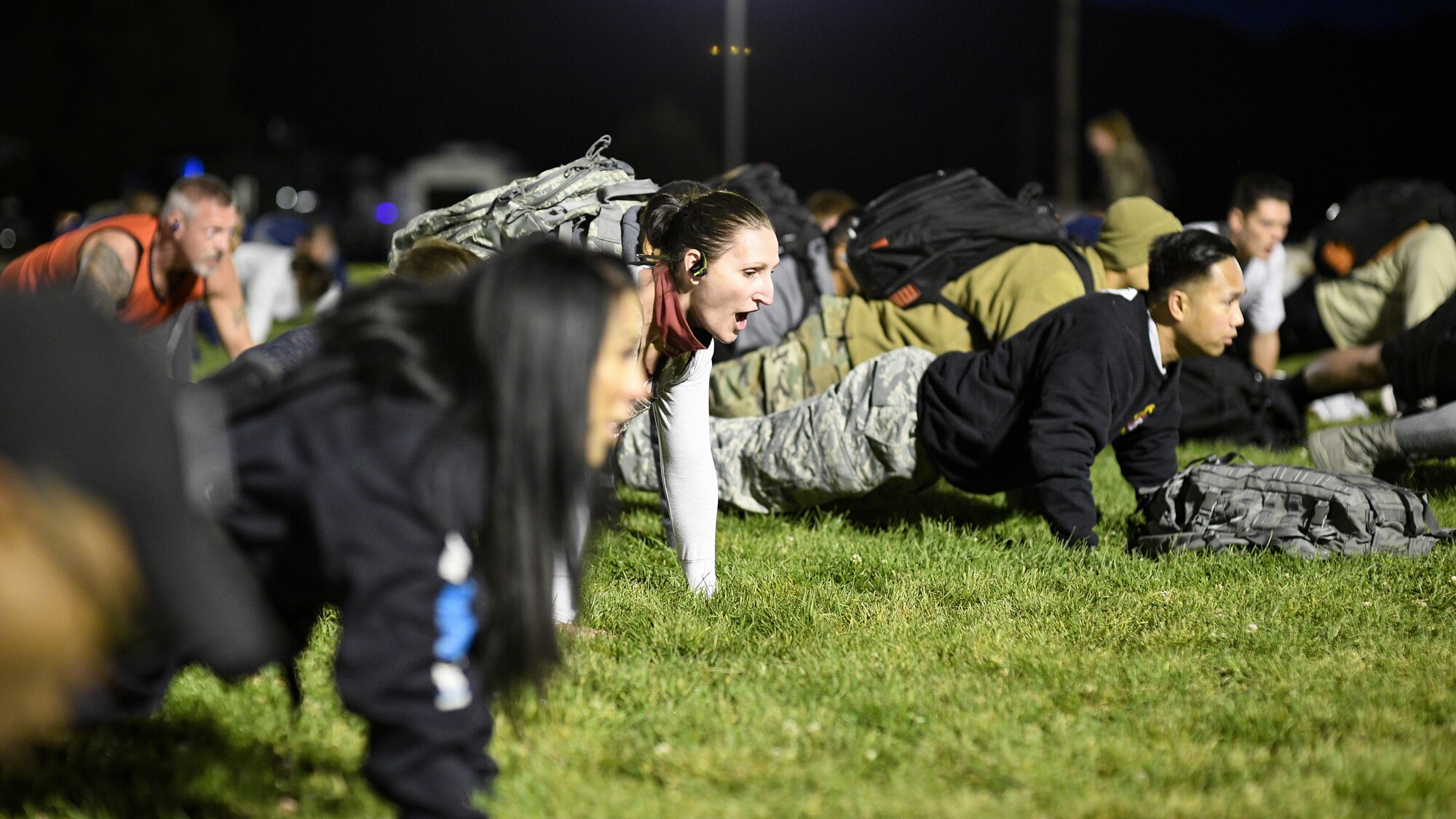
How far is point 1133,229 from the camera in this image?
21.5 feet

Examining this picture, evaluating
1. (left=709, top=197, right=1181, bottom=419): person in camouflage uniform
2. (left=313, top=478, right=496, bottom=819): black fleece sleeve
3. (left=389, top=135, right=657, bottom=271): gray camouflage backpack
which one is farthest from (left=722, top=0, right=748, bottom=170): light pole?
(left=313, top=478, right=496, bottom=819): black fleece sleeve

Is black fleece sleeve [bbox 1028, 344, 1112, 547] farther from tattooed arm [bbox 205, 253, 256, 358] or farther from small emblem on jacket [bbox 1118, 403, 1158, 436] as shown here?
tattooed arm [bbox 205, 253, 256, 358]

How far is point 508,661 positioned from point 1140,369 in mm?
3469

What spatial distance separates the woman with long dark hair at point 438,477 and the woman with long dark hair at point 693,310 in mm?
1911

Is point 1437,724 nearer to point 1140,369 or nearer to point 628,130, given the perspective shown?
point 1140,369

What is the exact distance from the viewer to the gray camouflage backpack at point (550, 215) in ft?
14.9

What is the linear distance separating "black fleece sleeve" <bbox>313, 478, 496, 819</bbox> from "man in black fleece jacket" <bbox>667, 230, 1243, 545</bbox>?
10.5 ft

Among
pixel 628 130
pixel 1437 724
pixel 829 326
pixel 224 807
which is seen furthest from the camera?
pixel 628 130

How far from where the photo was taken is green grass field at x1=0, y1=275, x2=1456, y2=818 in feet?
9.50

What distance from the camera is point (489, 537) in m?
2.26

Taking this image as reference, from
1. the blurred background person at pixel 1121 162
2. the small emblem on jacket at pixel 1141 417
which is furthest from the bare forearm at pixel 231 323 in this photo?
the blurred background person at pixel 1121 162

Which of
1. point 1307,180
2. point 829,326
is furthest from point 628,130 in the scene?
point 829,326

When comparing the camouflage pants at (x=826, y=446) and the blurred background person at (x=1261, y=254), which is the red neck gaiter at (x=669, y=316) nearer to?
the camouflage pants at (x=826, y=446)

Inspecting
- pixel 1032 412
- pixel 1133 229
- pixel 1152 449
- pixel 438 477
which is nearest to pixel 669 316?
pixel 1032 412
